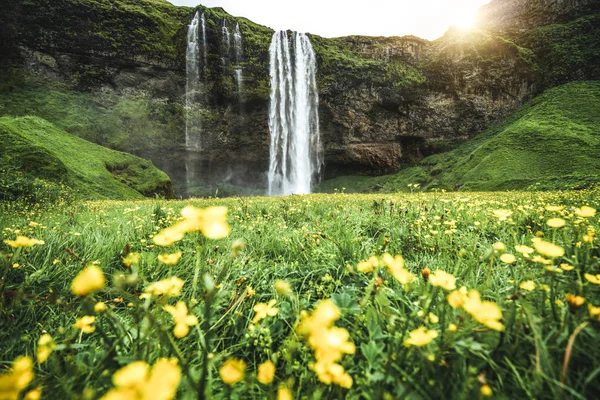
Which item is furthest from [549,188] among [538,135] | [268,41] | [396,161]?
[268,41]

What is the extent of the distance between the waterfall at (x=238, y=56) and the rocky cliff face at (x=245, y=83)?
55cm

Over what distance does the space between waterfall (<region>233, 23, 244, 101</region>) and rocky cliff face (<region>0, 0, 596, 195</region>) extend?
55 cm

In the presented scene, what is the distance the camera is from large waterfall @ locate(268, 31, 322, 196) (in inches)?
1158

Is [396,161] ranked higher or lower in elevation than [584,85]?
lower

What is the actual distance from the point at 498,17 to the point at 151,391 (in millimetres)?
74873

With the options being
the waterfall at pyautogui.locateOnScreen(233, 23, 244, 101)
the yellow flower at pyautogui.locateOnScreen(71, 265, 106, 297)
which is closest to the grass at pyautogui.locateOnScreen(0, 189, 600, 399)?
the yellow flower at pyautogui.locateOnScreen(71, 265, 106, 297)

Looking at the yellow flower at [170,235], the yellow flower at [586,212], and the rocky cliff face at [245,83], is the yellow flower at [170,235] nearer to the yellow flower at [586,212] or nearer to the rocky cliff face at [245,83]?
the yellow flower at [586,212]

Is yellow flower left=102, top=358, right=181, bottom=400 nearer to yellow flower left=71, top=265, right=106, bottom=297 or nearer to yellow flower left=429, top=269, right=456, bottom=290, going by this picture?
yellow flower left=71, top=265, right=106, bottom=297

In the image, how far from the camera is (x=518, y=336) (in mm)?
788

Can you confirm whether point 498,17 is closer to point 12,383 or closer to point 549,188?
point 549,188

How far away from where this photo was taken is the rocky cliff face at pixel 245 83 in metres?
23.2

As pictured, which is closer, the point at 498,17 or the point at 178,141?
the point at 178,141

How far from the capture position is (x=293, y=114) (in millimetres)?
30094

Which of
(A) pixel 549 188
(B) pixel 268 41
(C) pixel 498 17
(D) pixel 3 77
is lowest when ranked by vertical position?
(A) pixel 549 188
